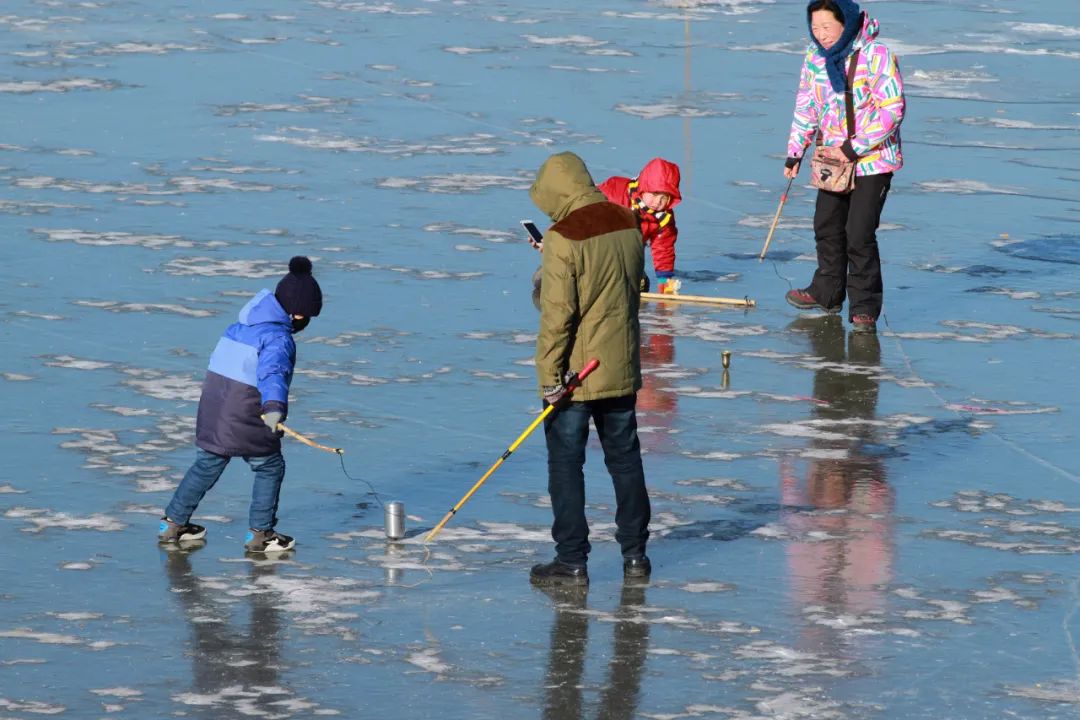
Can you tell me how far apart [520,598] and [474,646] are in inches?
23.1

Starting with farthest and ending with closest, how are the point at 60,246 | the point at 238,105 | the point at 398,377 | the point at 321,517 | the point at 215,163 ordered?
the point at 238,105
the point at 215,163
the point at 60,246
the point at 398,377
the point at 321,517

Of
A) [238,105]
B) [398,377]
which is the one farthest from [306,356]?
[238,105]

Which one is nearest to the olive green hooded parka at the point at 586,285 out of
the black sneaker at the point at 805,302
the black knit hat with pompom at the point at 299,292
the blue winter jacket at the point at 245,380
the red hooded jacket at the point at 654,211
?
the black knit hat with pompom at the point at 299,292

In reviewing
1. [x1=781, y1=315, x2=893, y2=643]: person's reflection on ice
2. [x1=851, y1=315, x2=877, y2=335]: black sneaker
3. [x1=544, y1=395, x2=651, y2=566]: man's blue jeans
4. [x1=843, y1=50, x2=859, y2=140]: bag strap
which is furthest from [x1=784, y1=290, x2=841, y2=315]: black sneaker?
[x1=544, y1=395, x2=651, y2=566]: man's blue jeans

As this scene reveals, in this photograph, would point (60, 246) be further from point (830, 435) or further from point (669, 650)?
point (669, 650)

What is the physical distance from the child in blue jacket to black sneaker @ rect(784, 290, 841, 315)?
5641mm

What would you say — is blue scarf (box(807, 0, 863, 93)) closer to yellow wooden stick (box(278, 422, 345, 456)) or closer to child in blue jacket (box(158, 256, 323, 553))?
yellow wooden stick (box(278, 422, 345, 456))

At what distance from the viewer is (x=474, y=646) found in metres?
7.75

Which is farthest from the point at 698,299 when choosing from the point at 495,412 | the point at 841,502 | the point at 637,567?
the point at 637,567

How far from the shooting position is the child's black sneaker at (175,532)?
8.80 m

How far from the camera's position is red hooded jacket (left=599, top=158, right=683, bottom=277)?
1356 centimetres

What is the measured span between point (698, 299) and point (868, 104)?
1.79 metres

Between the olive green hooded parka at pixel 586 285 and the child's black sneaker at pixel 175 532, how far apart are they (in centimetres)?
169

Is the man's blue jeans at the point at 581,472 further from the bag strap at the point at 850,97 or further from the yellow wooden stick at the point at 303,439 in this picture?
the bag strap at the point at 850,97
